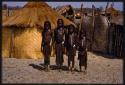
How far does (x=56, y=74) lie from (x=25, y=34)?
207 inches

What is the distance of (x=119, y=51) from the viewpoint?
1723cm

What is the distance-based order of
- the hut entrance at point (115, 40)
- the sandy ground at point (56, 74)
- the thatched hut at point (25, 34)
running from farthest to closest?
1. the hut entrance at point (115, 40)
2. the thatched hut at point (25, 34)
3. the sandy ground at point (56, 74)

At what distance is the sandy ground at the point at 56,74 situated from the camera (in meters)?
10.1

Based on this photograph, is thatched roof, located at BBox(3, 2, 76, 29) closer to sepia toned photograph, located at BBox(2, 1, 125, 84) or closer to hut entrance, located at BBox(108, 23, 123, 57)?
sepia toned photograph, located at BBox(2, 1, 125, 84)

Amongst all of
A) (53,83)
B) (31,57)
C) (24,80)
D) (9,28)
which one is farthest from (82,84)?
(9,28)

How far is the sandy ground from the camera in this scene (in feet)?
33.2

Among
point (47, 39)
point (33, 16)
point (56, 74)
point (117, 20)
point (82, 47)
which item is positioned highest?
point (33, 16)

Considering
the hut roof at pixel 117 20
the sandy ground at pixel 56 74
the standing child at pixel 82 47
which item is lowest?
the sandy ground at pixel 56 74

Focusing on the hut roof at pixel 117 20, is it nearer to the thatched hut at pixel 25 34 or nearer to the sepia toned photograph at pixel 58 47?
the sepia toned photograph at pixel 58 47

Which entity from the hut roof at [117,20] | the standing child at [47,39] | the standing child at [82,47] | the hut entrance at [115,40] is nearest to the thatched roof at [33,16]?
the hut roof at [117,20]

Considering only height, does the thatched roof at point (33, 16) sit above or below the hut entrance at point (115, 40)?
above

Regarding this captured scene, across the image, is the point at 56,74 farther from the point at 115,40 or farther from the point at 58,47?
the point at 115,40

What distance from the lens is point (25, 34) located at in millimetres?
16047

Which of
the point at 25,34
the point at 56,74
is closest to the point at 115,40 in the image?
the point at 25,34
